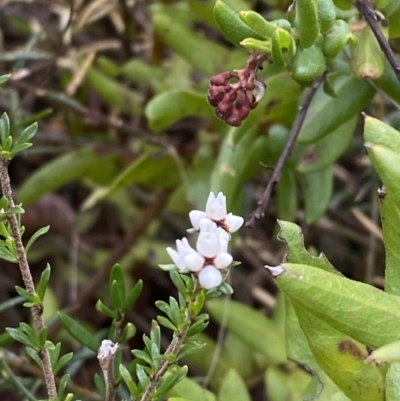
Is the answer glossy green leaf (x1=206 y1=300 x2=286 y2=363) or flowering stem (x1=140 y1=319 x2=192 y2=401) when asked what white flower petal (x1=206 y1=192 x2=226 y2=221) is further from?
glossy green leaf (x1=206 y1=300 x2=286 y2=363)

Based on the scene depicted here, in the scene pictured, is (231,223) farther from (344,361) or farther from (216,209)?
(344,361)

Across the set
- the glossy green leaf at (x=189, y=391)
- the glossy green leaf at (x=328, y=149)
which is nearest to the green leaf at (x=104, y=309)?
the glossy green leaf at (x=189, y=391)

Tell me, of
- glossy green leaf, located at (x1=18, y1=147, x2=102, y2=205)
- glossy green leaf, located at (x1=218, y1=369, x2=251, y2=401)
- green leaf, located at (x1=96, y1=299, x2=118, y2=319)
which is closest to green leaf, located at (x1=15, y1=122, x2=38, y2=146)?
green leaf, located at (x1=96, y1=299, x2=118, y2=319)

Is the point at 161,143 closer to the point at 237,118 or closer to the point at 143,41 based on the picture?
the point at 143,41

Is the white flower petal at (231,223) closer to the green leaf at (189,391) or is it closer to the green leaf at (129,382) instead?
the green leaf at (129,382)

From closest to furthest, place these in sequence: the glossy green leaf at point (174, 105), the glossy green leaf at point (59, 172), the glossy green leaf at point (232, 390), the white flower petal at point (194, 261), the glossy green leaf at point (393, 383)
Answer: the white flower petal at point (194, 261) < the glossy green leaf at point (393, 383) < the glossy green leaf at point (232, 390) < the glossy green leaf at point (174, 105) < the glossy green leaf at point (59, 172)

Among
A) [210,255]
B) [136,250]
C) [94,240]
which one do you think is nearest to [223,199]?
[210,255]

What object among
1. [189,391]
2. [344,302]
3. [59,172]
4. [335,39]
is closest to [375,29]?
[335,39]
